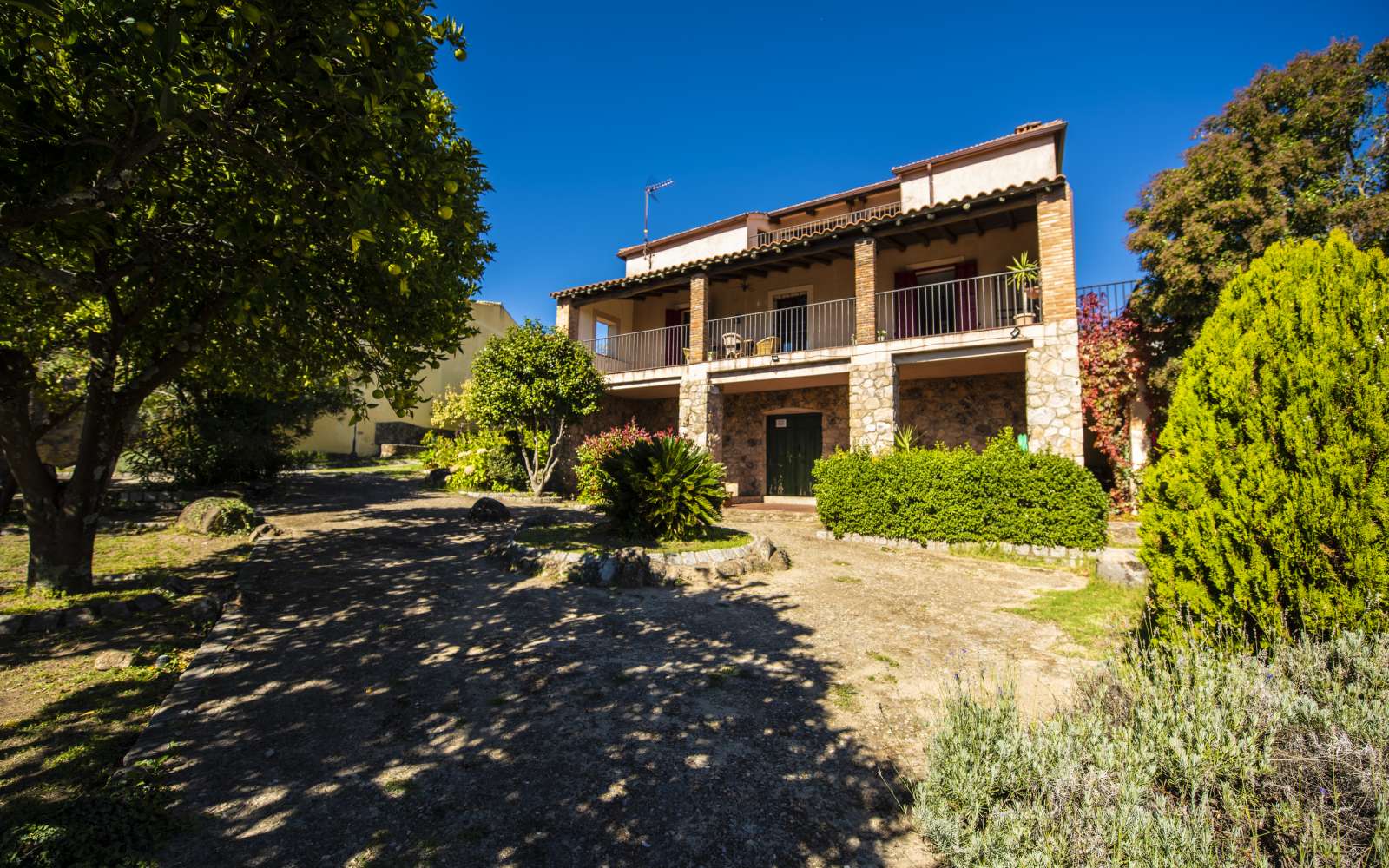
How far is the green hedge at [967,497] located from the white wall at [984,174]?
673 cm

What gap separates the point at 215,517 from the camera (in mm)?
8273

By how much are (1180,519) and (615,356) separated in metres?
14.9

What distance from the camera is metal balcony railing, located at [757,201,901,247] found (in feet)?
44.1

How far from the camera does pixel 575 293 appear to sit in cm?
1568

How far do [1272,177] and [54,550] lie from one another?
58.8 ft

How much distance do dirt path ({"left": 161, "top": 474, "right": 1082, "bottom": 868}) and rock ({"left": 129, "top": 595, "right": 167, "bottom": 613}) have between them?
66 cm

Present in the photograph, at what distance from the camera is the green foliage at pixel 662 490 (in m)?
7.57

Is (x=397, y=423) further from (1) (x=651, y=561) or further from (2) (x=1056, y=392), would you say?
(2) (x=1056, y=392)

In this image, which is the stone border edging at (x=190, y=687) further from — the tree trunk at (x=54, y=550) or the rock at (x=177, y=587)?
the tree trunk at (x=54, y=550)

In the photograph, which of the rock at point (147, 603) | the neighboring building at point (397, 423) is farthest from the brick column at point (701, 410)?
the neighboring building at point (397, 423)

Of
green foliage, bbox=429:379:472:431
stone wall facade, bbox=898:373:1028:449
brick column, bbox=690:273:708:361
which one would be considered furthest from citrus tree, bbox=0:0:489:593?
green foliage, bbox=429:379:472:431

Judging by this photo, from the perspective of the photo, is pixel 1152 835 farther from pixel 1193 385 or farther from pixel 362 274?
pixel 362 274

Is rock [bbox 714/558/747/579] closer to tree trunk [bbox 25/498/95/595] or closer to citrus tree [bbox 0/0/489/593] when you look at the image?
citrus tree [bbox 0/0/489/593]

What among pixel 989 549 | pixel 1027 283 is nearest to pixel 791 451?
pixel 1027 283
